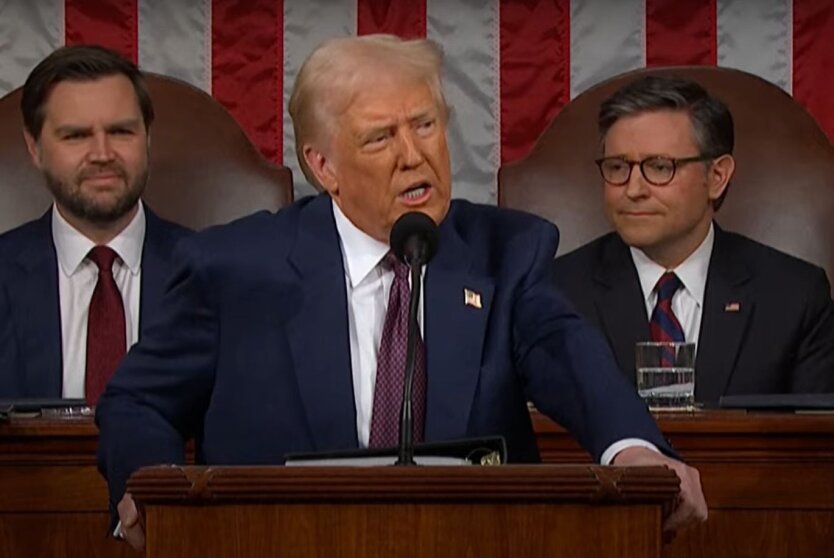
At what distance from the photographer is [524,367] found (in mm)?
2900

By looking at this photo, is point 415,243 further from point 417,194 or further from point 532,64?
point 532,64

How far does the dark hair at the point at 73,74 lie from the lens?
4340 mm

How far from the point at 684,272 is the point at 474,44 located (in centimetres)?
107

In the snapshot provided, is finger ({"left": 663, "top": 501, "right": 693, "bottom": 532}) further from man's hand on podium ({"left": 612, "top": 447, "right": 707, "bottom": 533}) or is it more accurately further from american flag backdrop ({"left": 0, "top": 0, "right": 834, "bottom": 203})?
american flag backdrop ({"left": 0, "top": 0, "right": 834, "bottom": 203})

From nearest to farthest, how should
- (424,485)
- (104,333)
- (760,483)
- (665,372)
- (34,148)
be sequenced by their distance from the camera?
(424,485) < (760,483) < (665,372) < (104,333) < (34,148)

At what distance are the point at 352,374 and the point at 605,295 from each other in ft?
4.32

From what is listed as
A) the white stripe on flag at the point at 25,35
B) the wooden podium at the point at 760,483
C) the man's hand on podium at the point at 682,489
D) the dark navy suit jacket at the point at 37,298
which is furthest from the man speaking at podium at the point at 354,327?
the white stripe on flag at the point at 25,35

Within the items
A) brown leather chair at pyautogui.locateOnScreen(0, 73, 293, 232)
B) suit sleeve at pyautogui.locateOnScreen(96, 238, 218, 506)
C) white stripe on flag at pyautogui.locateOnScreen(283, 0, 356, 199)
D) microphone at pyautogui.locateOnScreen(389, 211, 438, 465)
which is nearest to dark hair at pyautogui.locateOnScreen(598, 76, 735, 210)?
brown leather chair at pyautogui.locateOnScreen(0, 73, 293, 232)

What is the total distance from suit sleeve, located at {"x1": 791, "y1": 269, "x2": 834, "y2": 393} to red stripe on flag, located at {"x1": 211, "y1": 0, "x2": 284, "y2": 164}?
1.45 m

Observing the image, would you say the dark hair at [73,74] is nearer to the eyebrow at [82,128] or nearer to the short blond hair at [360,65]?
the eyebrow at [82,128]

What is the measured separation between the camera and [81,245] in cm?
425

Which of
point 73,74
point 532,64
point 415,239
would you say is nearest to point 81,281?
point 73,74

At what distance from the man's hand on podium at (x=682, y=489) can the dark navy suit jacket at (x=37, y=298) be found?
1.61 metres

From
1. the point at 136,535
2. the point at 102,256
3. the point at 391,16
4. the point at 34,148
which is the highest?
the point at 391,16
